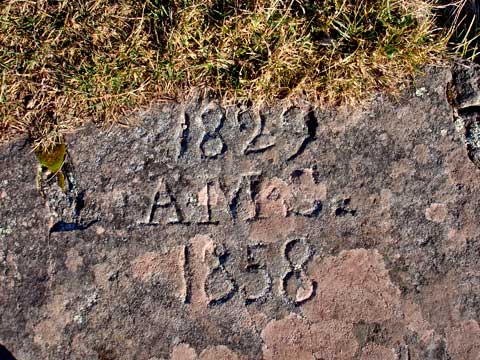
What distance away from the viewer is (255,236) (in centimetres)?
185

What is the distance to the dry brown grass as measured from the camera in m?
1.91

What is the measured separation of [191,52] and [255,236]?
26.2 inches

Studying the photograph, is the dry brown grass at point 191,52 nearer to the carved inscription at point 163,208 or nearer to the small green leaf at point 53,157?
the small green leaf at point 53,157

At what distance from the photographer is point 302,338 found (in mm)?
1806

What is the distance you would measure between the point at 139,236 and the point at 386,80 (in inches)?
39.1

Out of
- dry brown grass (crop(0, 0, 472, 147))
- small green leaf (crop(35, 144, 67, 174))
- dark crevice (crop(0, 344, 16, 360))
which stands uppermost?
dry brown grass (crop(0, 0, 472, 147))

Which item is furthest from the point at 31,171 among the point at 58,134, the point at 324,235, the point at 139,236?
the point at 324,235

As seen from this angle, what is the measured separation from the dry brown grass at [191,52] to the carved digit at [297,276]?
507 millimetres

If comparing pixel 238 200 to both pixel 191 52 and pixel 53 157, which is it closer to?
pixel 191 52

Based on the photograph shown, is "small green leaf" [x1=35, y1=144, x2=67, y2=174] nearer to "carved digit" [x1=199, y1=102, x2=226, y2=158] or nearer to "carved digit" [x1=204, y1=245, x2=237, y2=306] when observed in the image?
"carved digit" [x1=199, y1=102, x2=226, y2=158]

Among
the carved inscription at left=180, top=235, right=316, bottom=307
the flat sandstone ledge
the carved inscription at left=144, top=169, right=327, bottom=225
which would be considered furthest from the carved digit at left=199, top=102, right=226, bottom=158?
the carved inscription at left=180, top=235, right=316, bottom=307

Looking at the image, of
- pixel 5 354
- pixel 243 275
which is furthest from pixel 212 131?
pixel 5 354

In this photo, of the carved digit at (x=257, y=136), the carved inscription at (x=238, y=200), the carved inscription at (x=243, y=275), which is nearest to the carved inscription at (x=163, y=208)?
the carved inscription at (x=238, y=200)

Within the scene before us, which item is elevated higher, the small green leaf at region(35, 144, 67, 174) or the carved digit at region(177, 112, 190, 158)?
the carved digit at region(177, 112, 190, 158)
